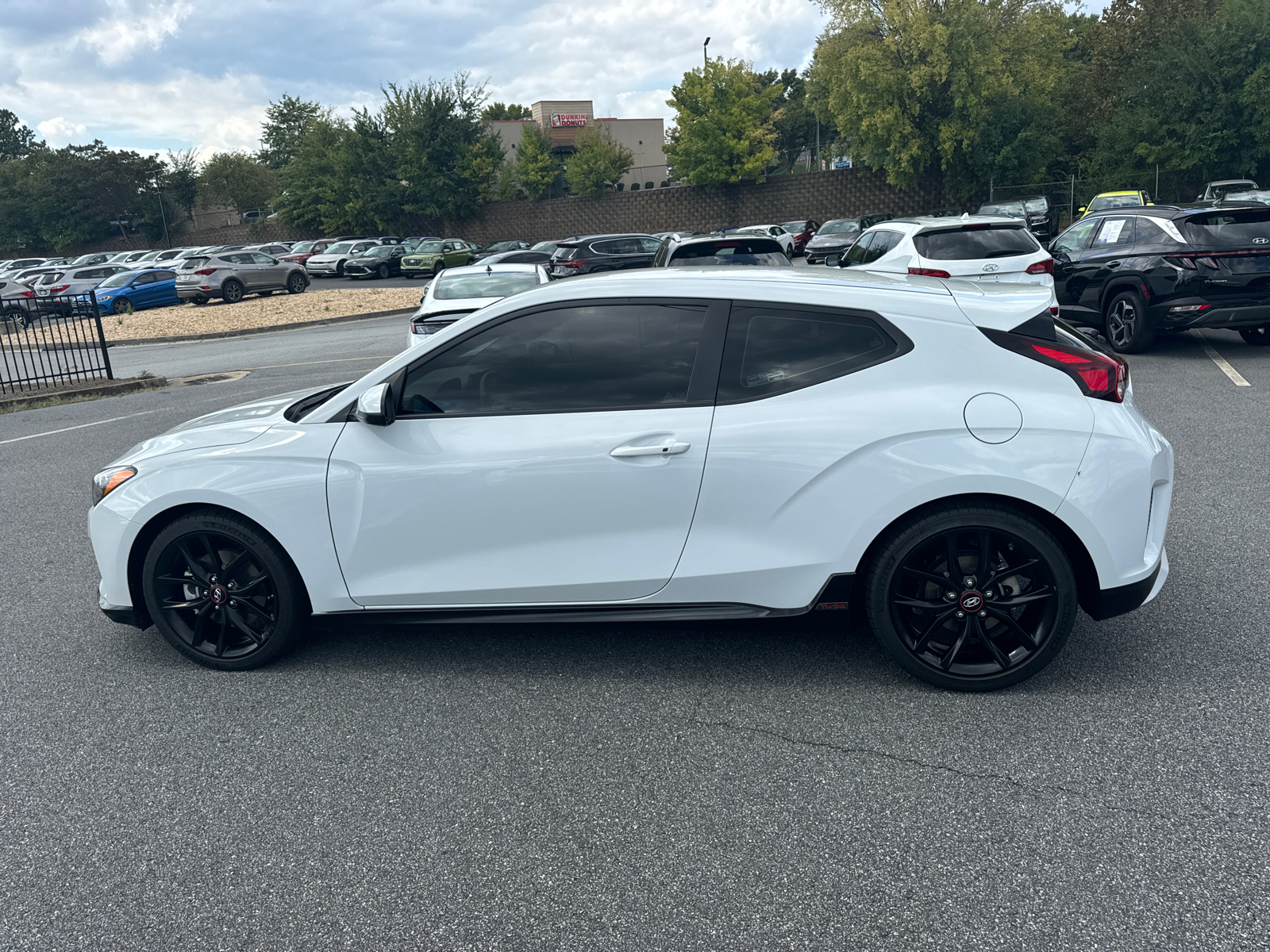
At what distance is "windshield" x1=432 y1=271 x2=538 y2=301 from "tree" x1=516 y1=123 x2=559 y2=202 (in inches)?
2111

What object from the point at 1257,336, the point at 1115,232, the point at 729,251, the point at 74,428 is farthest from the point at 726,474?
the point at 1257,336

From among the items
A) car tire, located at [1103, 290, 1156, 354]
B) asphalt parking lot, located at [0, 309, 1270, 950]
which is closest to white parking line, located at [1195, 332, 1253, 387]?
car tire, located at [1103, 290, 1156, 354]

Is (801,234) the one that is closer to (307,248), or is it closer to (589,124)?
(307,248)

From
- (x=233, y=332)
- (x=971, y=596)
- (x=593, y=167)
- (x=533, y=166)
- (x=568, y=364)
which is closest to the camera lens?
(x=971, y=596)

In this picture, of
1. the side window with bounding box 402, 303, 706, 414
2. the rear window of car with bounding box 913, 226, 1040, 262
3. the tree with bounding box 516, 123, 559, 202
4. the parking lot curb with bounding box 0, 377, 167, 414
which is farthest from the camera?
the tree with bounding box 516, 123, 559, 202

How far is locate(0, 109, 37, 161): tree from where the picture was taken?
137 metres

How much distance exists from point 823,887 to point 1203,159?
38755mm

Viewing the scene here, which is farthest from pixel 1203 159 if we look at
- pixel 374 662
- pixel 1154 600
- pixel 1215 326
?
pixel 374 662

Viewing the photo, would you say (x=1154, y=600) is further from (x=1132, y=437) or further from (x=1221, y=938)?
(x=1221, y=938)

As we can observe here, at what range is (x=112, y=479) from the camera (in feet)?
13.5

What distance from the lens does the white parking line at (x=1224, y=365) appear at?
927cm

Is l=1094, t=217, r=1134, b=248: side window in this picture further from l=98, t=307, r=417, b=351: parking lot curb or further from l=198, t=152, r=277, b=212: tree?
l=198, t=152, r=277, b=212: tree

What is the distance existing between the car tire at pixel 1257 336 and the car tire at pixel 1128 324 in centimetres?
128

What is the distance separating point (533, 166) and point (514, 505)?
209ft
